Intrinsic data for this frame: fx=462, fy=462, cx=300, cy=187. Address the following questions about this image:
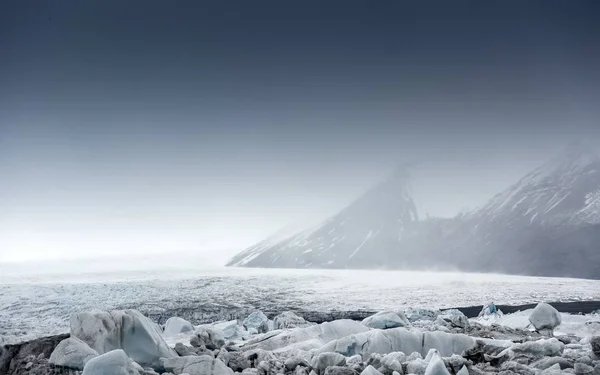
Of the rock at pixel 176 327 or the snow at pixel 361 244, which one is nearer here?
the rock at pixel 176 327

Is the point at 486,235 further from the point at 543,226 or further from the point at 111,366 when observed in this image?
the point at 111,366

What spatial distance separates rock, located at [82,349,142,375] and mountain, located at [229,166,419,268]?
5029cm

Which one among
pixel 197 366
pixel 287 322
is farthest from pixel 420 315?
pixel 197 366

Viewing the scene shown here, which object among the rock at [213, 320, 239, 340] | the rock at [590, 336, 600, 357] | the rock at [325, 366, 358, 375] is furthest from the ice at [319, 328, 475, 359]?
the rock at [213, 320, 239, 340]

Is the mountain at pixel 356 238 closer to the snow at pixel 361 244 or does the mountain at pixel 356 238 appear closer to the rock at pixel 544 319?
the snow at pixel 361 244

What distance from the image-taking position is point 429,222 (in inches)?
2736

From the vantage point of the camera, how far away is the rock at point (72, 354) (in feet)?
26.0

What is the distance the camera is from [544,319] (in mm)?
12938

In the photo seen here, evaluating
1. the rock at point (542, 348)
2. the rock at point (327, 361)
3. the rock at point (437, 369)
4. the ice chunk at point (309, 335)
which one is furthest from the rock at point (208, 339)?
the rock at point (542, 348)

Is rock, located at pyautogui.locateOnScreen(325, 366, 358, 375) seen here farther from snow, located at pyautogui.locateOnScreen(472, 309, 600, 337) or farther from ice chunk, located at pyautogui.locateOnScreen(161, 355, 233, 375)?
snow, located at pyautogui.locateOnScreen(472, 309, 600, 337)

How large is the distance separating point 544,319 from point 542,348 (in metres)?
4.20

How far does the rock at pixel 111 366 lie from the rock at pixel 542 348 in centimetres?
746

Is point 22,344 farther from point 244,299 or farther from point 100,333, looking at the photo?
point 244,299

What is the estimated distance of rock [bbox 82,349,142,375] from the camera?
267 inches
